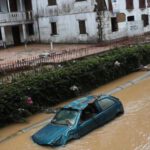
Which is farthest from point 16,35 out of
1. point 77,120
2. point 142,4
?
point 77,120

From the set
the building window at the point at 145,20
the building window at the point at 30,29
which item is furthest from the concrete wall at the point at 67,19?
the building window at the point at 145,20

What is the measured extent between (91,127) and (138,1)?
2929cm

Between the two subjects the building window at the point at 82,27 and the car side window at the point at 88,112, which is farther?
the building window at the point at 82,27

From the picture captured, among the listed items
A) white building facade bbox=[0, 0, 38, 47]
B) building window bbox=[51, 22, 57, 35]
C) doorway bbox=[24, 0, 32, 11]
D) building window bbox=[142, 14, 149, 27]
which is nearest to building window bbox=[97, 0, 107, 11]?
building window bbox=[51, 22, 57, 35]

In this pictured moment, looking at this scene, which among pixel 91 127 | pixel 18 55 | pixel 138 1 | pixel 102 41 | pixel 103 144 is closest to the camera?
pixel 103 144

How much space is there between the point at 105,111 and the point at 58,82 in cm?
462

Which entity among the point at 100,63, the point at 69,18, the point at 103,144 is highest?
the point at 69,18

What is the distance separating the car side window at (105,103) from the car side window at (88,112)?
0.44m

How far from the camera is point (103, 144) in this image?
47.5ft

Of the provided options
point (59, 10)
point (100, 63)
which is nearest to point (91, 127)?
point (100, 63)

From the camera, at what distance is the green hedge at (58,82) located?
58.0 feet

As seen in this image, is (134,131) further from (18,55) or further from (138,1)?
(138,1)

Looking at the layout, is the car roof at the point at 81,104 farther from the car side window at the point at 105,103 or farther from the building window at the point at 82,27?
the building window at the point at 82,27

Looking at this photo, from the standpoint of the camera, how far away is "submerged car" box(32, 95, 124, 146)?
1448 cm
